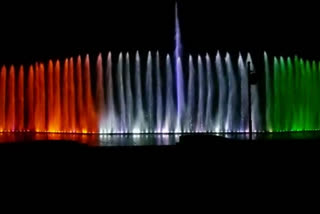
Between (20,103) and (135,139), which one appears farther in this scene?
(20,103)

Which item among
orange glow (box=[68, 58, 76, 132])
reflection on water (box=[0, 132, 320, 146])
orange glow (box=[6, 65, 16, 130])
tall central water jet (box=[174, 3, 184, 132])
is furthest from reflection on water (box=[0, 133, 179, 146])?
orange glow (box=[6, 65, 16, 130])

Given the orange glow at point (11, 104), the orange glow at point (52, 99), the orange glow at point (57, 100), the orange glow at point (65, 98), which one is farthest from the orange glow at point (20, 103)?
the orange glow at point (65, 98)

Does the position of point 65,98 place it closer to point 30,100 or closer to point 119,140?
point 30,100

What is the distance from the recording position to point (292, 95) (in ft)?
87.9

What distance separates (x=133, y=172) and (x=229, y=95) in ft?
57.8

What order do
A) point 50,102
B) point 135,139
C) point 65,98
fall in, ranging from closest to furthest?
point 135,139, point 65,98, point 50,102

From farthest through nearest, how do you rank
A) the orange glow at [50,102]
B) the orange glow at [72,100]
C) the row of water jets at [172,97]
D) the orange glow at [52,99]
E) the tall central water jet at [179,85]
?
the orange glow at [50,102] → the orange glow at [72,100] → the orange glow at [52,99] → the tall central water jet at [179,85] → the row of water jets at [172,97]

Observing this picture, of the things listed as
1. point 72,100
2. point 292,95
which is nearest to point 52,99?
point 72,100

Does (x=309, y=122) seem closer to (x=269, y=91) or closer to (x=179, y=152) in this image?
(x=269, y=91)

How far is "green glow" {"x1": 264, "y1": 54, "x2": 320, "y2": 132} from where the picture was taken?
25.7 m

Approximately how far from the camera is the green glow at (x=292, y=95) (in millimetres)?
25719

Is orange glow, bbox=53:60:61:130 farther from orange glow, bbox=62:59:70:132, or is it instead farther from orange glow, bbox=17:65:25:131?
orange glow, bbox=17:65:25:131

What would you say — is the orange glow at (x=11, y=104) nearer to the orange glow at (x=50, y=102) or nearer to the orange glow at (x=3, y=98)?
the orange glow at (x=3, y=98)

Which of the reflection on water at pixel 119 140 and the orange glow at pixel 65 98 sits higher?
the orange glow at pixel 65 98
